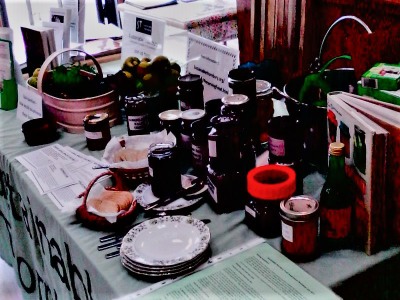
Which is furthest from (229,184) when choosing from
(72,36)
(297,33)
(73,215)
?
(72,36)

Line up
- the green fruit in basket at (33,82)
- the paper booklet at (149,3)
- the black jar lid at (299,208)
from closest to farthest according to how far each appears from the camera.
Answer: the black jar lid at (299,208)
the green fruit in basket at (33,82)
the paper booklet at (149,3)

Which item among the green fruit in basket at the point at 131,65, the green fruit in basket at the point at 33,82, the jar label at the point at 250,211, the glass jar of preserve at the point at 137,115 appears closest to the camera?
the jar label at the point at 250,211

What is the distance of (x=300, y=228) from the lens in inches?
40.5

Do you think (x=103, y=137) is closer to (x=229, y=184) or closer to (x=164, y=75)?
(x=164, y=75)

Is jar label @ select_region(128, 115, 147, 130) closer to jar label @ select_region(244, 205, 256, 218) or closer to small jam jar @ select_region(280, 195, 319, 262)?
jar label @ select_region(244, 205, 256, 218)

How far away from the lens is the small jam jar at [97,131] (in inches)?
64.0

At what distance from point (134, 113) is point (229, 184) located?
1.67 ft

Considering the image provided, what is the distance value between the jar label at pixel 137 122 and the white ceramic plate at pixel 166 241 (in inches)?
19.5

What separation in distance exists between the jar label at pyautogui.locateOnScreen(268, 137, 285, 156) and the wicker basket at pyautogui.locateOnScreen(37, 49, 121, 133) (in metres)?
0.75

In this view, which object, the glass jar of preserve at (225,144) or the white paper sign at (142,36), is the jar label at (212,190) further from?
the white paper sign at (142,36)

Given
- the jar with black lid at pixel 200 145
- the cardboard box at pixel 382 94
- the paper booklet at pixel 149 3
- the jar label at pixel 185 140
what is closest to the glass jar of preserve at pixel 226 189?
the jar with black lid at pixel 200 145

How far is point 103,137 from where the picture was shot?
1.65m

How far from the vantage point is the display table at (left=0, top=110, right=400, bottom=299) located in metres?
1.06

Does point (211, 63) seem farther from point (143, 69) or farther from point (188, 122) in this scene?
point (188, 122)
